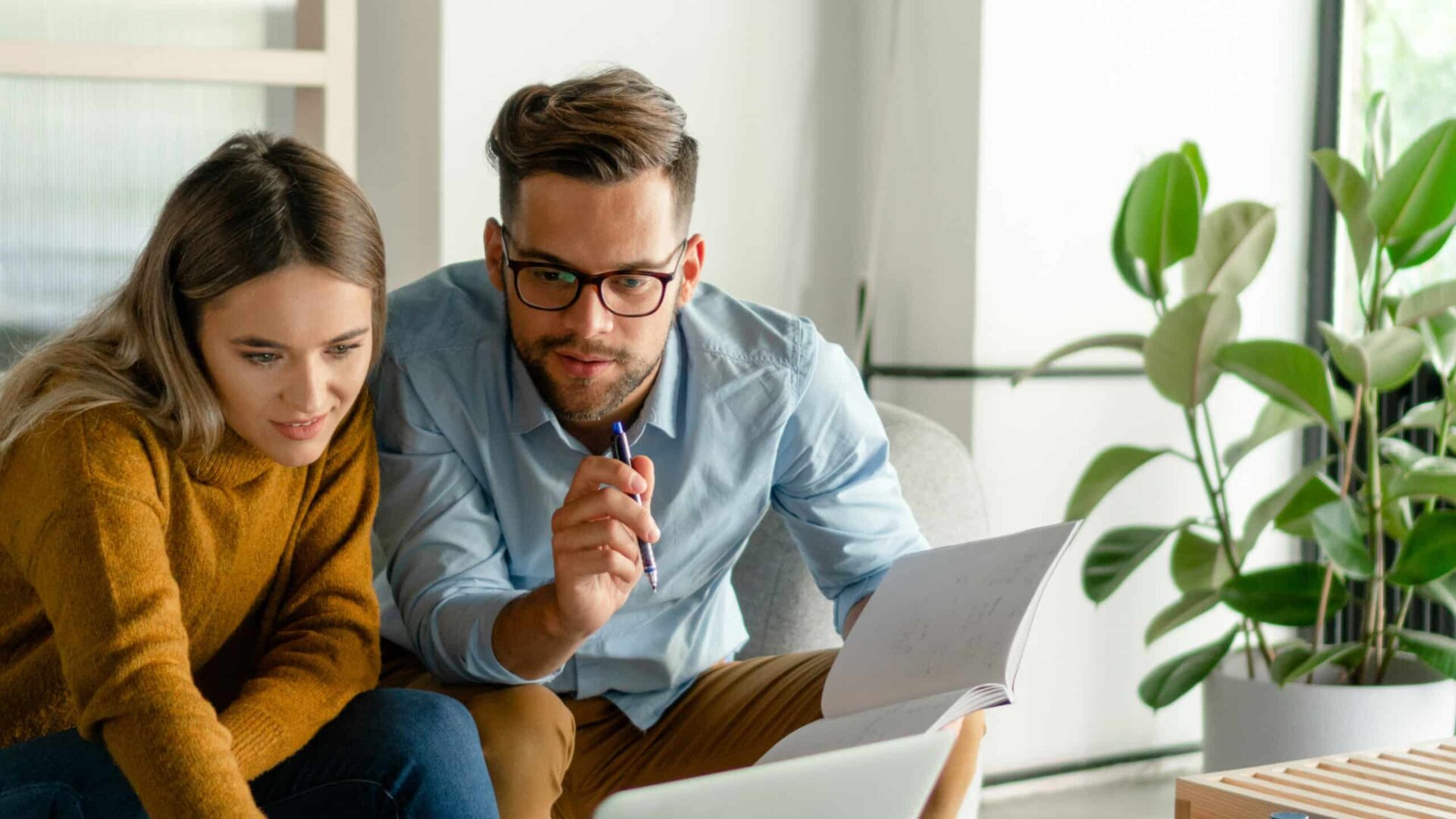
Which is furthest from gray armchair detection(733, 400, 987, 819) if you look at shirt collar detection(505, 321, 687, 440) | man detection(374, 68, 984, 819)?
shirt collar detection(505, 321, 687, 440)

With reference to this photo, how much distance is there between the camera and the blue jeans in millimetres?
1181

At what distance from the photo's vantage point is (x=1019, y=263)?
107 inches

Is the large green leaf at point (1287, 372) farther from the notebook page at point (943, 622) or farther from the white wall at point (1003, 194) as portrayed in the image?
the notebook page at point (943, 622)

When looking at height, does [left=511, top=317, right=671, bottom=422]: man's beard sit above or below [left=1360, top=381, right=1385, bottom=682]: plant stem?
above

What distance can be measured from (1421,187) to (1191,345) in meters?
0.41

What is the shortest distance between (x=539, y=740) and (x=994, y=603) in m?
0.43

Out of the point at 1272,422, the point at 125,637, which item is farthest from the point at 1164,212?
the point at 125,637

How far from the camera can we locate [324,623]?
1.35 meters

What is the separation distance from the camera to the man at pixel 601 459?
4.71 feet

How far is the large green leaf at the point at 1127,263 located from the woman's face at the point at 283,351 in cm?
158

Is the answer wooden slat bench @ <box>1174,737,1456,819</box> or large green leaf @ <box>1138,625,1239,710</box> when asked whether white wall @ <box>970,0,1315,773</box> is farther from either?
wooden slat bench @ <box>1174,737,1456,819</box>

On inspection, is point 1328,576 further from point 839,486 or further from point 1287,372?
point 839,486

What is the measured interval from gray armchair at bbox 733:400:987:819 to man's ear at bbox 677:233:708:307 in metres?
0.39

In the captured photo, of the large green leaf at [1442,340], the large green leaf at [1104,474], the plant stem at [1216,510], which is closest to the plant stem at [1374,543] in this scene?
the large green leaf at [1442,340]
